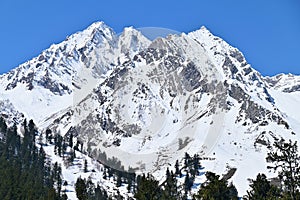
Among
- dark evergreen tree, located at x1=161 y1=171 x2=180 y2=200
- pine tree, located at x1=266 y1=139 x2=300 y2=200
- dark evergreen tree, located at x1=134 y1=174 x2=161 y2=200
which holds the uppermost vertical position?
dark evergreen tree, located at x1=161 y1=171 x2=180 y2=200

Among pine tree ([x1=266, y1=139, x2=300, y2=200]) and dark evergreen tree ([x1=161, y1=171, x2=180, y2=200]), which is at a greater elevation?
dark evergreen tree ([x1=161, y1=171, x2=180, y2=200])

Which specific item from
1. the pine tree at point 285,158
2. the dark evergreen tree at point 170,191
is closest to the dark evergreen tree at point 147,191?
the dark evergreen tree at point 170,191

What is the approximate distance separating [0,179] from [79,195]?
59.9 metres

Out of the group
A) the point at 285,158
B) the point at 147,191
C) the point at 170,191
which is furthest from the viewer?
the point at 170,191

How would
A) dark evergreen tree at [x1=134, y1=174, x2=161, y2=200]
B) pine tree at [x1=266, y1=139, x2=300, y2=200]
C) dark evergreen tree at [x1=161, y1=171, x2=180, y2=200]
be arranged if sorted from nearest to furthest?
pine tree at [x1=266, y1=139, x2=300, y2=200]
dark evergreen tree at [x1=134, y1=174, x2=161, y2=200]
dark evergreen tree at [x1=161, y1=171, x2=180, y2=200]

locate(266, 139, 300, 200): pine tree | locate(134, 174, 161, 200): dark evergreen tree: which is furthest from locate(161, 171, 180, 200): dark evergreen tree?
locate(266, 139, 300, 200): pine tree

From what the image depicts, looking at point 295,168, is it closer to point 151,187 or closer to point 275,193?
point 275,193

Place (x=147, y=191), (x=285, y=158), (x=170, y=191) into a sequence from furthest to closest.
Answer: (x=170, y=191)
(x=147, y=191)
(x=285, y=158)

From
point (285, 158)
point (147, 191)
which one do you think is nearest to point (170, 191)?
point (147, 191)

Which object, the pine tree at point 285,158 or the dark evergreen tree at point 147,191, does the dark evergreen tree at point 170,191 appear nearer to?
the dark evergreen tree at point 147,191

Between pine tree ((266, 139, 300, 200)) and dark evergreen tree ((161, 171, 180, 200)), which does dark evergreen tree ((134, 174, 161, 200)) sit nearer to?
dark evergreen tree ((161, 171, 180, 200))

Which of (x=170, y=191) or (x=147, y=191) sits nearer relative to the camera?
(x=147, y=191)

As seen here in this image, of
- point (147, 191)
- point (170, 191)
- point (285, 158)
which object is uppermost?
point (170, 191)

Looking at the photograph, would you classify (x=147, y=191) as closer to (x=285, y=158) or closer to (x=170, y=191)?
(x=170, y=191)
